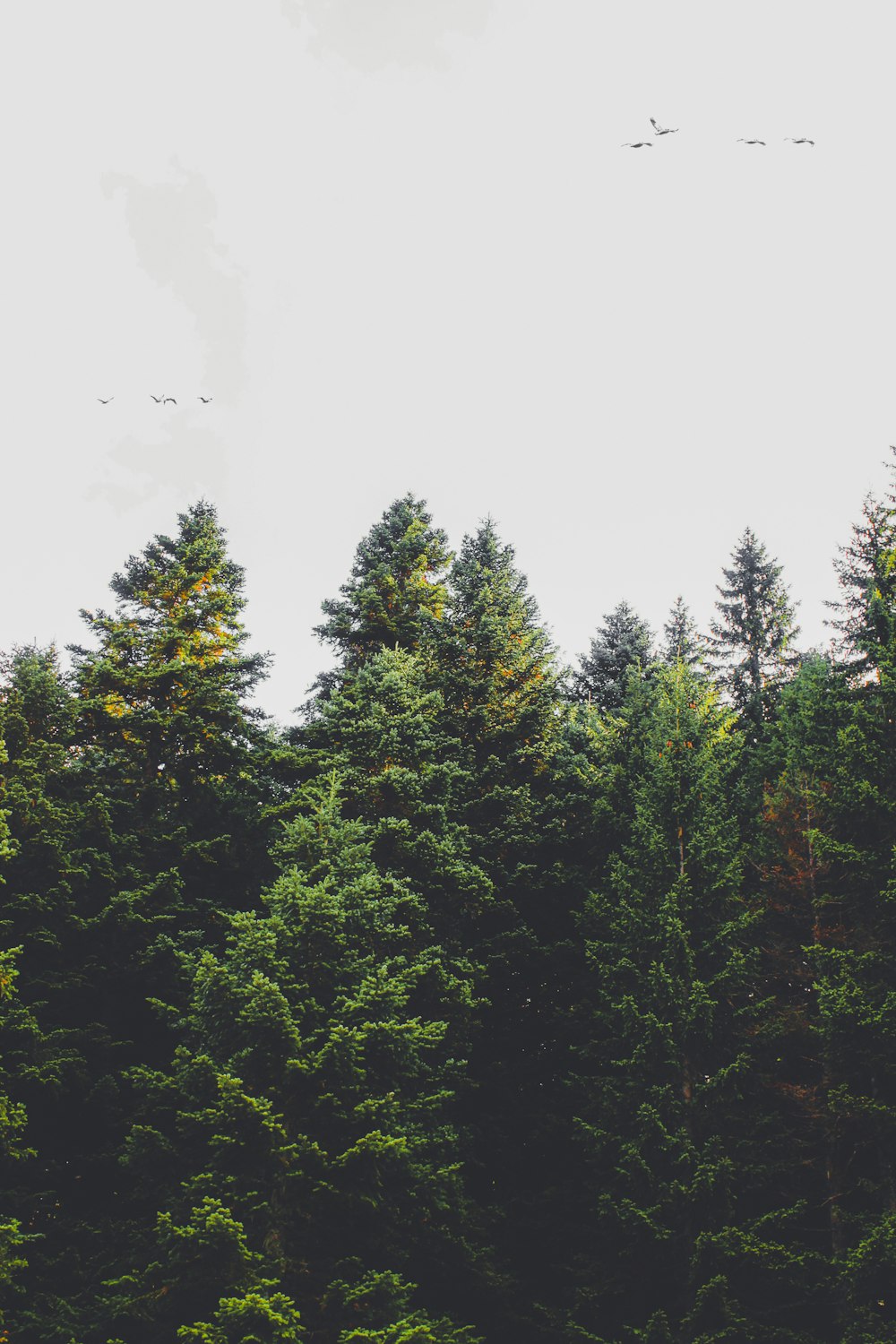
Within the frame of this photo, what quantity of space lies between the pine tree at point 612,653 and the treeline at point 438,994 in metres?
3.42

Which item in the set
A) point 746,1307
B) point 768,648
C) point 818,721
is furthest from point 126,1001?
point 768,648

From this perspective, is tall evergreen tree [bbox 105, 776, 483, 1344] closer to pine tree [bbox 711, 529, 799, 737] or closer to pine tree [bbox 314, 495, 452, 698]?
pine tree [bbox 314, 495, 452, 698]

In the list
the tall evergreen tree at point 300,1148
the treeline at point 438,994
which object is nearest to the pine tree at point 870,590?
the treeline at point 438,994

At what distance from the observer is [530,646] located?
2425 centimetres

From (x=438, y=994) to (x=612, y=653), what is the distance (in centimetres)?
1439

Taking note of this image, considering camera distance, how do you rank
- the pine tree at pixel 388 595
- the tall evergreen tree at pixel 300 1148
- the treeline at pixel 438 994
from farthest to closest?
the pine tree at pixel 388 595, the treeline at pixel 438 994, the tall evergreen tree at pixel 300 1148

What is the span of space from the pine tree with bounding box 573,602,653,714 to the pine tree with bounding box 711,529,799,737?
417 cm

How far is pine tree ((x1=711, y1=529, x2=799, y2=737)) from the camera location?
90.2 ft

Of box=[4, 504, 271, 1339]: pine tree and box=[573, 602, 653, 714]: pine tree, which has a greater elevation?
box=[573, 602, 653, 714]: pine tree

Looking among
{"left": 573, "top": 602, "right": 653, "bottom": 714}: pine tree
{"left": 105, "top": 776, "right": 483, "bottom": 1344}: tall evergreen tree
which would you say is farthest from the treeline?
{"left": 573, "top": 602, "right": 653, "bottom": 714}: pine tree

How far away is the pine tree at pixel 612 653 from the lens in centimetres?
2548

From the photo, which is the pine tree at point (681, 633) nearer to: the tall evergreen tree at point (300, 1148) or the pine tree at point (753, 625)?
the pine tree at point (753, 625)

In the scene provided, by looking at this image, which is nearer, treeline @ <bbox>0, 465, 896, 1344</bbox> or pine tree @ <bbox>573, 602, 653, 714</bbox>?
treeline @ <bbox>0, 465, 896, 1344</bbox>

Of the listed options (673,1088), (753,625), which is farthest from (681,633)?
(673,1088)
